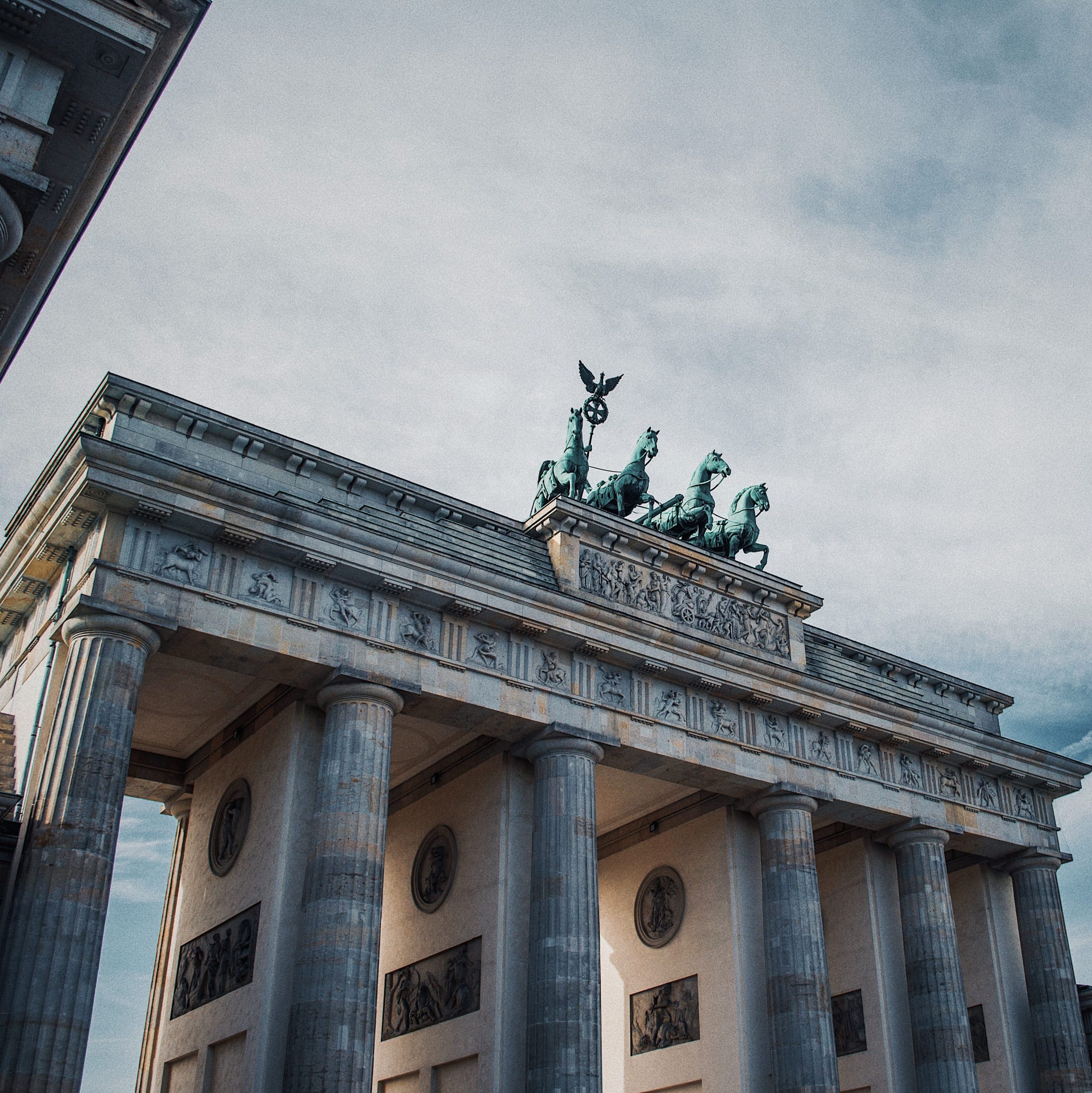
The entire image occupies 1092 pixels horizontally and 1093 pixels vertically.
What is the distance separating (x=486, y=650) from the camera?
24.4 m

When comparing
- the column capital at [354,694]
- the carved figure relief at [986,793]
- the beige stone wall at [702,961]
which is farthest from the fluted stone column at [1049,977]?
the column capital at [354,694]

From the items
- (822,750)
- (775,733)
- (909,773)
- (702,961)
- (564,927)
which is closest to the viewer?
(564,927)

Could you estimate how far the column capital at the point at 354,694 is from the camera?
22453mm

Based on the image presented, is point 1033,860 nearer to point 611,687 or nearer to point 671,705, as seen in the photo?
point 671,705

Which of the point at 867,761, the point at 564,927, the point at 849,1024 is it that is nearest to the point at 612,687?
the point at 564,927

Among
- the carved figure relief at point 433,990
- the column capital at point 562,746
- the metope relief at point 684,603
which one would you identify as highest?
the metope relief at point 684,603

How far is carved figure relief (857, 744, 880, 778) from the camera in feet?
96.9

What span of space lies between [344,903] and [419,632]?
542 cm

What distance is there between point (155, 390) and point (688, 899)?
654 inches

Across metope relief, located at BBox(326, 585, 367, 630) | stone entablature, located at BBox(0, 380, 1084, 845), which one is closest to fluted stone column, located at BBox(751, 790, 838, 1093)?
stone entablature, located at BBox(0, 380, 1084, 845)

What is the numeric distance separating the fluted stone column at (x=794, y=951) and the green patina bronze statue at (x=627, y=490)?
791 cm

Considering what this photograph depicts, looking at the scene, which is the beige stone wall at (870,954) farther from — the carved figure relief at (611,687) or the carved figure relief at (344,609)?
the carved figure relief at (344,609)

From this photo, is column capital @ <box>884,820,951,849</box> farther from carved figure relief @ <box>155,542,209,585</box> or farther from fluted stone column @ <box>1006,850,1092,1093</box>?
carved figure relief @ <box>155,542,209,585</box>

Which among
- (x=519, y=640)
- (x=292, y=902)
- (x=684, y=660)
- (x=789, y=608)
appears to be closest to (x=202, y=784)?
(x=292, y=902)
